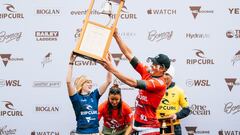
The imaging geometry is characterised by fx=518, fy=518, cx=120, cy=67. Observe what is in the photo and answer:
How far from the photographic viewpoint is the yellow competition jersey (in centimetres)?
657

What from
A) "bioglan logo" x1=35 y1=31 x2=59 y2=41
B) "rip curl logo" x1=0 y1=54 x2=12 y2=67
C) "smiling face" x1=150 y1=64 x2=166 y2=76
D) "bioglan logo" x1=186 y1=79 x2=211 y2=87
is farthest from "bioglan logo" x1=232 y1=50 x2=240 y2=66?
"rip curl logo" x1=0 y1=54 x2=12 y2=67

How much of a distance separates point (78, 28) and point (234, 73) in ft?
7.36

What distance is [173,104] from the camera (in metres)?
6.66

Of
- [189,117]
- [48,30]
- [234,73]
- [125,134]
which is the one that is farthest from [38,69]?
[234,73]

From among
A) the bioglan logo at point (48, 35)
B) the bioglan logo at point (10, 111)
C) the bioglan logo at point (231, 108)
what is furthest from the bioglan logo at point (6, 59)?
the bioglan logo at point (231, 108)

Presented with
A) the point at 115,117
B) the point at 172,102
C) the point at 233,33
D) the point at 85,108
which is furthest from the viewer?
the point at 233,33

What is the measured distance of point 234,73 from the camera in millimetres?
7121

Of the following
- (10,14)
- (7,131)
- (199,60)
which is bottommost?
(7,131)

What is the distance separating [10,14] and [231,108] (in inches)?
132

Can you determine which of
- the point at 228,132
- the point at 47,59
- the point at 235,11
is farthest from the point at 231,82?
the point at 47,59

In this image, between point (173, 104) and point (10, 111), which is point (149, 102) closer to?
point (173, 104)

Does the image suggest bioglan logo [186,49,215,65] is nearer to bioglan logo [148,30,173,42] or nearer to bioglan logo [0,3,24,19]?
bioglan logo [148,30,173,42]

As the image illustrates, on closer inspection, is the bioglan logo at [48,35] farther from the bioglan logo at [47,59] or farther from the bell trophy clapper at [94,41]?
the bell trophy clapper at [94,41]

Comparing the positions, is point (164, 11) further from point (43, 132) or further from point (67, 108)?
point (43, 132)
